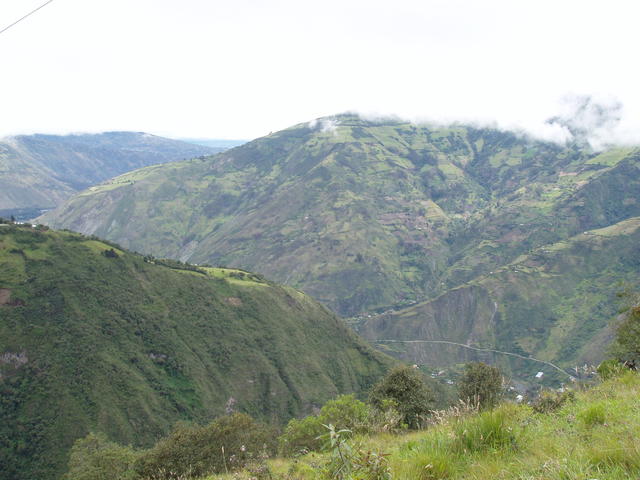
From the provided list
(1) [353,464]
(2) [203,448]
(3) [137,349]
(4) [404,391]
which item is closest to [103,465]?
(2) [203,448]

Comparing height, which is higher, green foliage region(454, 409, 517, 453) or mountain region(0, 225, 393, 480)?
green foliage region(454, 409, 517, 453)

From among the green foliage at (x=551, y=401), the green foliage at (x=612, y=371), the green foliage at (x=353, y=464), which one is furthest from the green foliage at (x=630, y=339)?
the green foliage at (x=353, y=464)

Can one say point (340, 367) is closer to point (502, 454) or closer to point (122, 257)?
point (122, 257)

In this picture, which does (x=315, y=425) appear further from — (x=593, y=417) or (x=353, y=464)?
(x=353, y=464)

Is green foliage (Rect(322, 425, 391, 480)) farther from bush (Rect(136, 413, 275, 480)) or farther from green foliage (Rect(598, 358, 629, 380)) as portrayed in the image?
bush (Rect(136, 413, 275, 480))

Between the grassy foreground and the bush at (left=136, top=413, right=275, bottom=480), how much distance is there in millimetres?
22186

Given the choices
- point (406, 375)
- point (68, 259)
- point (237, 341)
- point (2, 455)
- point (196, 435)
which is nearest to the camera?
point (196, 435)

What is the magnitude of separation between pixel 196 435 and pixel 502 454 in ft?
108

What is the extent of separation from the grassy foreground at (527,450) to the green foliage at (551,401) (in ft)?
5.84

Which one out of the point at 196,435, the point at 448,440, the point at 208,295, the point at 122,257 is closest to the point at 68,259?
the point at 122,257

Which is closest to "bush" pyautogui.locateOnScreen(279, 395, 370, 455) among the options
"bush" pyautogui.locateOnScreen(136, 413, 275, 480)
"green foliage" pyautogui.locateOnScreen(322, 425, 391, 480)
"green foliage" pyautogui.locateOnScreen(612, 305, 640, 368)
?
"bush" pyautogui.locateOnScreen(136, 413, 275, 480)

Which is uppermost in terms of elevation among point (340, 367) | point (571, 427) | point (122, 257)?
point (571, 427)

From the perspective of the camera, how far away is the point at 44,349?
295 ft

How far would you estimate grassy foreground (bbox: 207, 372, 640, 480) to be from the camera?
164 inches
